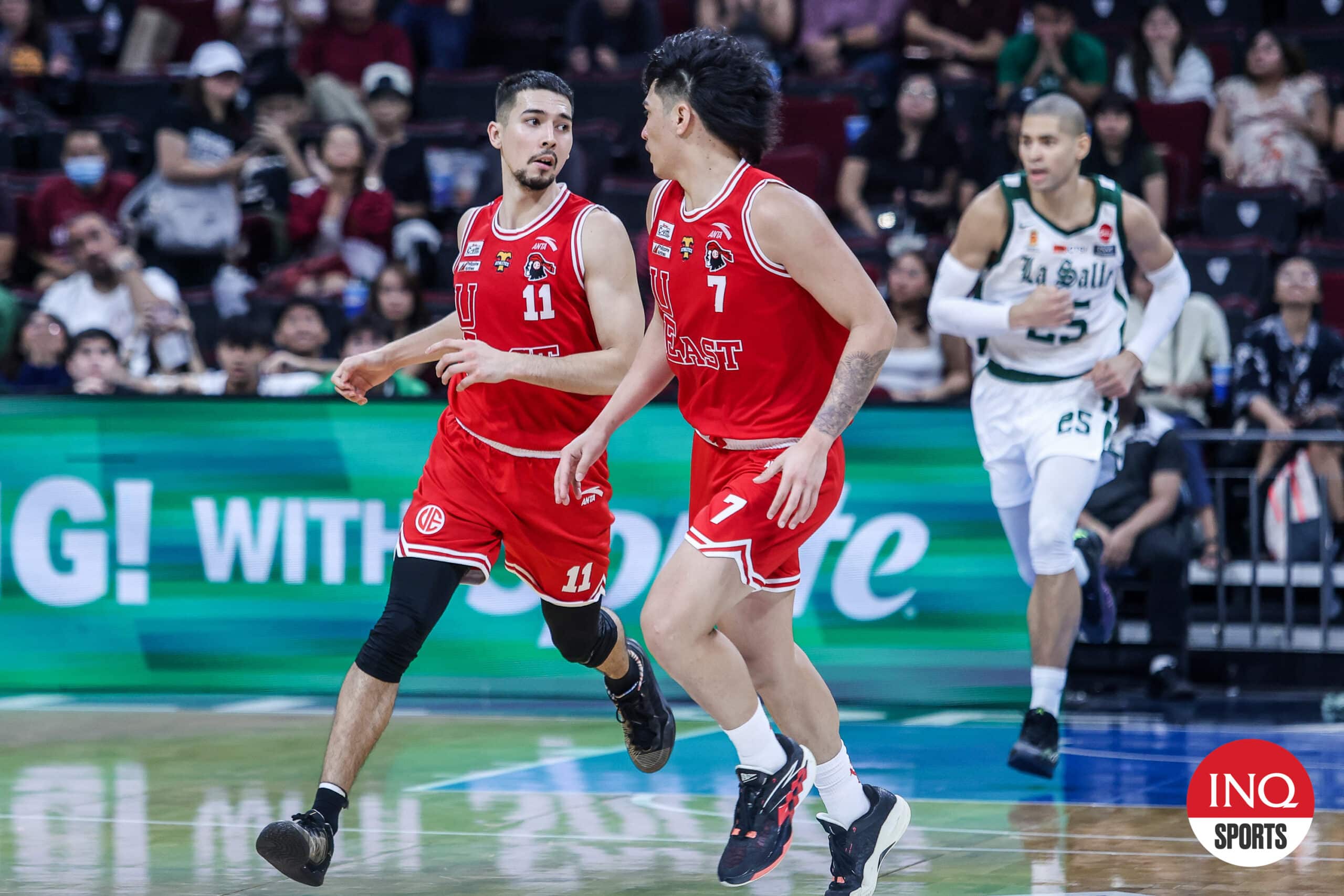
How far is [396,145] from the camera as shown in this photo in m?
12.9

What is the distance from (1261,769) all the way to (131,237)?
9.60 meters

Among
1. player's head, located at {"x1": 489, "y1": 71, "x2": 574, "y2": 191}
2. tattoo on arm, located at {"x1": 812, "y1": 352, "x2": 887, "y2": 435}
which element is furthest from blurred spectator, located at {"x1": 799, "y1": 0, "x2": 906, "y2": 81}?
tattoo on arm, located at {"x1": 812, "y1": 352, "x2": 887, "y2": 435}

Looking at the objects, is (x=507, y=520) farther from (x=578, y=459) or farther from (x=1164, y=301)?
(x=1164, y=301)

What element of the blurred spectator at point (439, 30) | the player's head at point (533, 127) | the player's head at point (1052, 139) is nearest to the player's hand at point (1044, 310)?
the player's head at point (1052, 139)

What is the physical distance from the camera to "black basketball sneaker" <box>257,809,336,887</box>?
4762 millimetres

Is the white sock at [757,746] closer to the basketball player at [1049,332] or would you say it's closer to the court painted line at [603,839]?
the court painted line at [603,839]

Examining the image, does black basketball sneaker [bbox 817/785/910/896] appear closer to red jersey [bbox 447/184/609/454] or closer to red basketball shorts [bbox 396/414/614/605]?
red basketball shorts [bbox 396/414/614/605]

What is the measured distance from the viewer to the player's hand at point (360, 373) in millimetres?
5531

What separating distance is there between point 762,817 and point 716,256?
144 centimetres

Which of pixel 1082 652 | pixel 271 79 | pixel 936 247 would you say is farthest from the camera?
pixel 271 79

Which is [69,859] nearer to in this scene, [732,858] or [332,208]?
[732,858]

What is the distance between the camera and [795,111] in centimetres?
1305

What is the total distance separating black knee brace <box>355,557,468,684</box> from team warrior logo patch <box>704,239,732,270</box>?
1.34m

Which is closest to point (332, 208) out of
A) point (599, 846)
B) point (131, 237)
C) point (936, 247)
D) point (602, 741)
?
point (131, 237)
